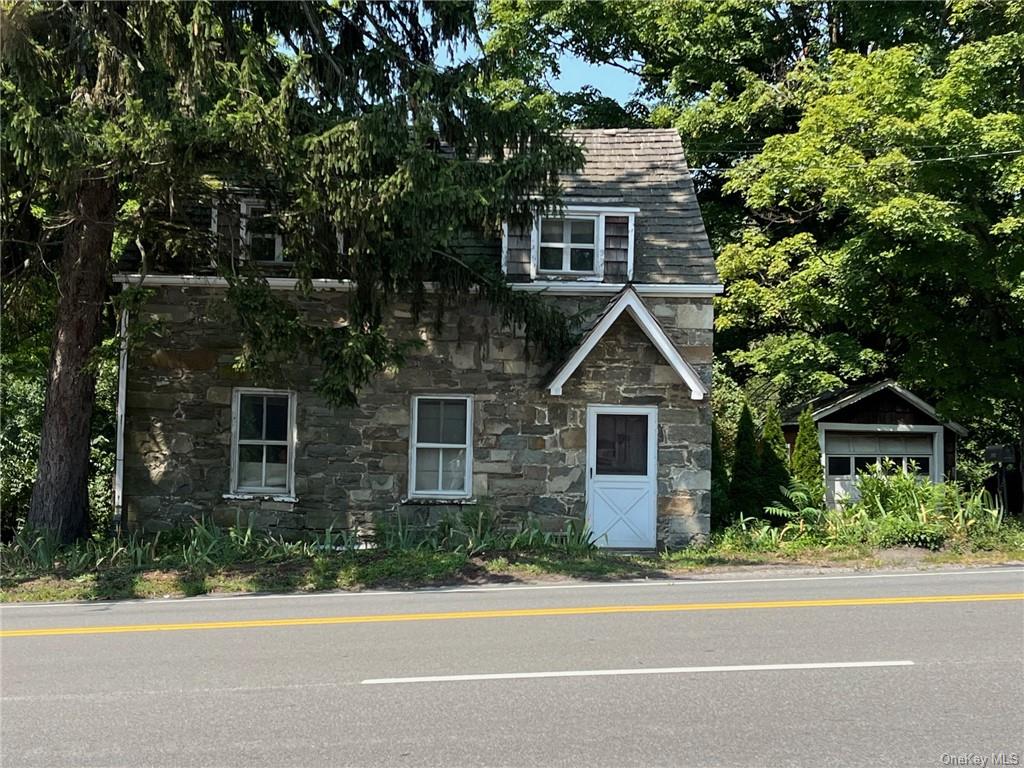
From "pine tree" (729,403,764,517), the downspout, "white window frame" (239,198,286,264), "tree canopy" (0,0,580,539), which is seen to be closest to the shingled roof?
"tree canopy" (0,0,580,539)

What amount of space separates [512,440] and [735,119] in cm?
1332

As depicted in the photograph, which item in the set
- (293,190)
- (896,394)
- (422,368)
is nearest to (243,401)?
(422,368)

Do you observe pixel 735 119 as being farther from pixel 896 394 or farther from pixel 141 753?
pixel 141 753

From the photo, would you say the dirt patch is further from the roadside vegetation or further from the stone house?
the stone house

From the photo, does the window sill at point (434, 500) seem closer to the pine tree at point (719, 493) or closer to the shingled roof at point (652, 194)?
the shingled roof at point (652, 194)

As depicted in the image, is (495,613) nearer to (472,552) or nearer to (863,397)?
(472,552)

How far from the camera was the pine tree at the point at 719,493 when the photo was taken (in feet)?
63.3

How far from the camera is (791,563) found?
13914mm

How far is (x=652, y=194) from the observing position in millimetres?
17781

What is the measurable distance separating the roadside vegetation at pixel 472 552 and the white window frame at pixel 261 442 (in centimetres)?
62

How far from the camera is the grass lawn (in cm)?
1191

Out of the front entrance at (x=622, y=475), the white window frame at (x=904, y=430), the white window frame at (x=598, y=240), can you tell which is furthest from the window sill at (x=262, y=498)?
the white window frame at (x=904, y=430)

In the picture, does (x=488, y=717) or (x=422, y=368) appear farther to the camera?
(x=422, y=368)

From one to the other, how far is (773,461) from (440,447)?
7870 millimetres
